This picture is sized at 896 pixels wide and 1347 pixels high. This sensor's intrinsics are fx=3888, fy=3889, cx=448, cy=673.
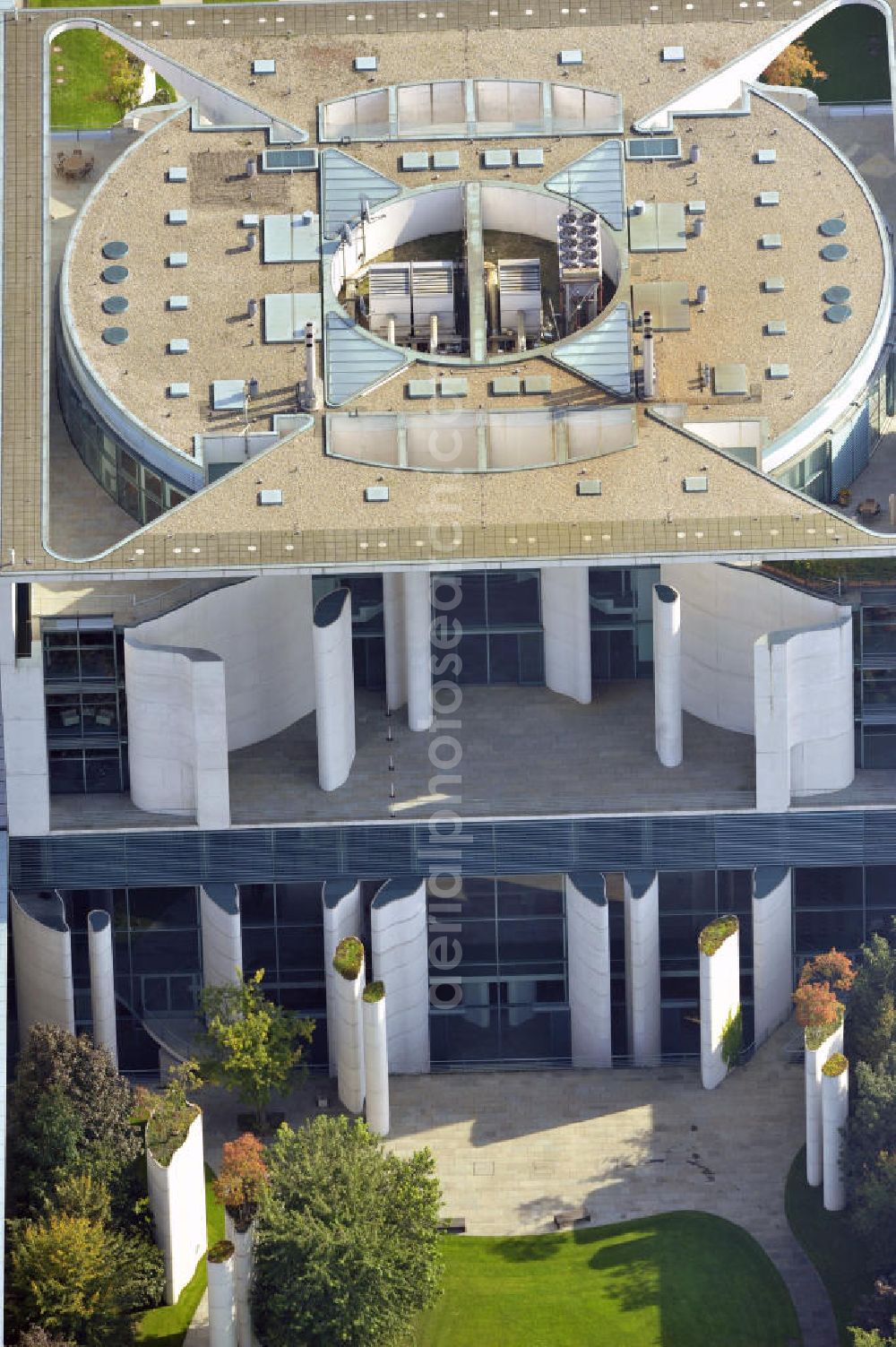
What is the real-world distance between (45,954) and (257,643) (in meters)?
15.5

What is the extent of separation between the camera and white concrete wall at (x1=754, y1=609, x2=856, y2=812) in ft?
509

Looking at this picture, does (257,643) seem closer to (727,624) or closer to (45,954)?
(45,954)

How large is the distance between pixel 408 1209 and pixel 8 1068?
75.8 feet

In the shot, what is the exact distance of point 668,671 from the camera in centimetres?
15788

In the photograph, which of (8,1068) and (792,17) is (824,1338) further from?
(792,17)

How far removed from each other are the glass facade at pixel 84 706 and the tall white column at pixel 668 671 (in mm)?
21733

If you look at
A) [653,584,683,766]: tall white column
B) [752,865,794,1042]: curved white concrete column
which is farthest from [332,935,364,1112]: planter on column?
[752,865,794,1042]: curved white concrete column

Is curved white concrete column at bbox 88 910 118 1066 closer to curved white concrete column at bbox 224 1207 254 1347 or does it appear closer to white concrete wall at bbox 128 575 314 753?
white concrete wall at bbox 128 575 314 753

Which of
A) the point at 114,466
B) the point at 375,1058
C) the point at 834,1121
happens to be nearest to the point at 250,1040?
the point at 375,1058

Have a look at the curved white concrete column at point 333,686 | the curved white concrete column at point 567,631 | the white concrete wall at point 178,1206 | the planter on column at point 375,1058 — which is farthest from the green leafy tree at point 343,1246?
the curved white concrete column at point 567,631

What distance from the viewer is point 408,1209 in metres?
146

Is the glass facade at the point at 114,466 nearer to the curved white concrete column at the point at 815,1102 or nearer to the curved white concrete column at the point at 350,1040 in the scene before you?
the curved white concrete column at the point at 350,1040

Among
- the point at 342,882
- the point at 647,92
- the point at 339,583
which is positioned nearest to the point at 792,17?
the point at 647,92

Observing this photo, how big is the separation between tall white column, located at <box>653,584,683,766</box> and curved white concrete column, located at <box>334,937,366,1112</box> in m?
15.7
